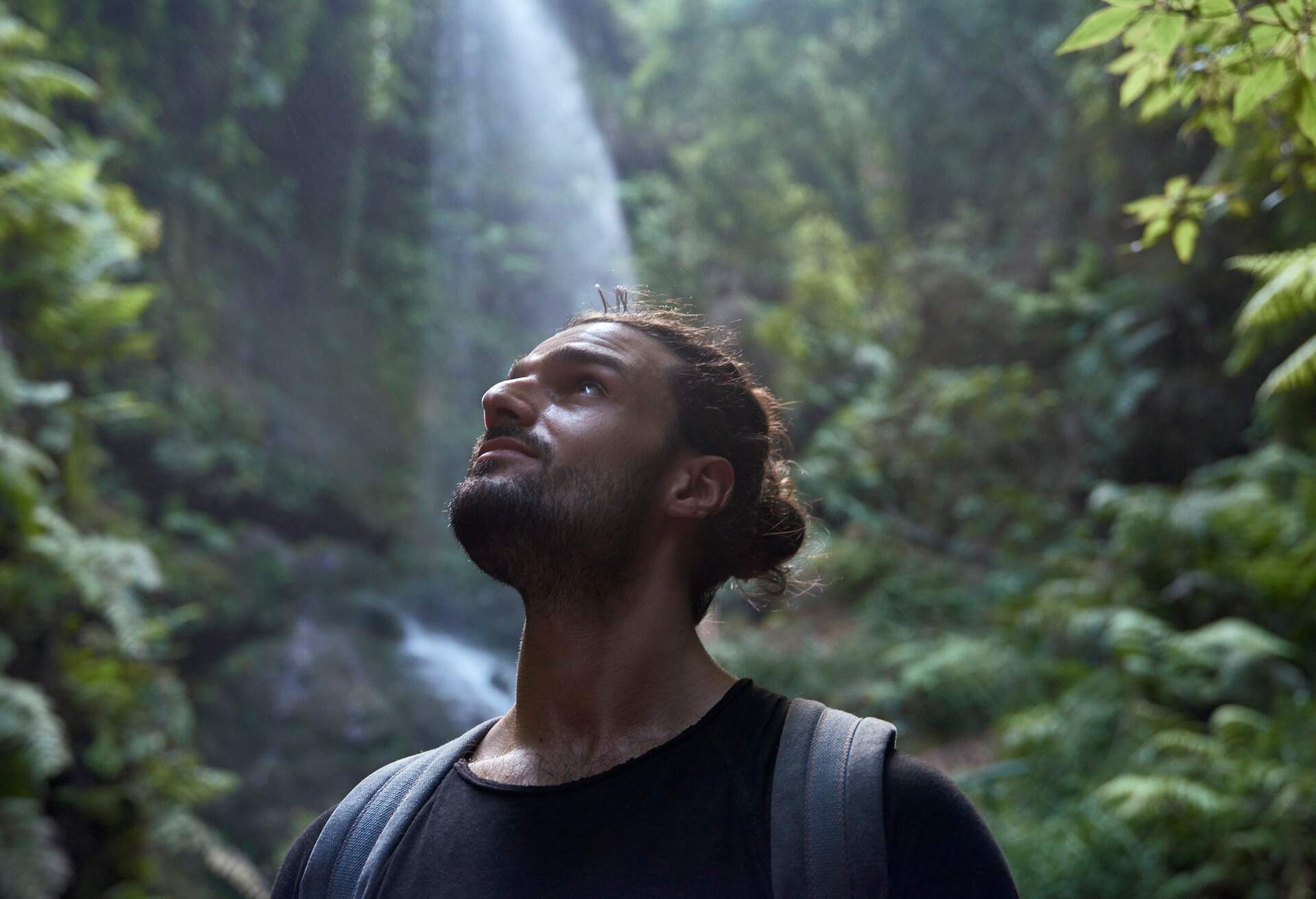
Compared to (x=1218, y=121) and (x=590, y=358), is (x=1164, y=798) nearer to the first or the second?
(x=1218, y=121)

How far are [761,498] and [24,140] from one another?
21.0ft

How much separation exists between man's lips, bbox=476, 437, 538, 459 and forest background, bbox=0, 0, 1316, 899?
26.4 inches

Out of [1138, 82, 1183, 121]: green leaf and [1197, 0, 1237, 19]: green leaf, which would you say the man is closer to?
[1138, 82, 1183, 121]: green leaf

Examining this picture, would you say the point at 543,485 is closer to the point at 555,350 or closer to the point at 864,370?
the point at 555,350

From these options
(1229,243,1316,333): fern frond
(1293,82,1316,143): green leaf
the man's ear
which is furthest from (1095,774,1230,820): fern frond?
(1293,82,1316,143): green leaf

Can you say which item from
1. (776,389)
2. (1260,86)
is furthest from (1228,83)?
(776,389)

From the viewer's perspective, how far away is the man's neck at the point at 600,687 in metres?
1.46

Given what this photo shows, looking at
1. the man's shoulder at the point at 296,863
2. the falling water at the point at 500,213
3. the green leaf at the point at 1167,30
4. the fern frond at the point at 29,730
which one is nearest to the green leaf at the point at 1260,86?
the green leaf at the point at 1167,30

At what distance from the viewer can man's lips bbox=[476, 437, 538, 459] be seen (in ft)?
5.23

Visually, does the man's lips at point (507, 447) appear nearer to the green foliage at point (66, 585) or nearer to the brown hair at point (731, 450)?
the brown hair at point (731, 450)

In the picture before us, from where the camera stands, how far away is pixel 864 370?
1276 centimetres

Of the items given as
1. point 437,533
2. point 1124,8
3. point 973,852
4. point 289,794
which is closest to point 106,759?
point 289,794

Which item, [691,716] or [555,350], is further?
[555,350]

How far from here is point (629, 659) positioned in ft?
5.01
